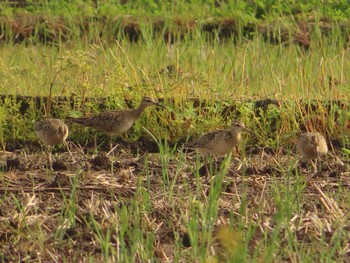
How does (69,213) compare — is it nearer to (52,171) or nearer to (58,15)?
(52,171)

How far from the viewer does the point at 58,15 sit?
14.8 meters

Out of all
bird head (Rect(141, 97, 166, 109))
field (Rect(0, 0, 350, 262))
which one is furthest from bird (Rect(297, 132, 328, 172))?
bird head (Rect(141, 97, 166, 109))

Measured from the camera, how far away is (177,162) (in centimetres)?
838

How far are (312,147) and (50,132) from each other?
1.96m

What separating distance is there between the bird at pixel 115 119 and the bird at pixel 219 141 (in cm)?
68

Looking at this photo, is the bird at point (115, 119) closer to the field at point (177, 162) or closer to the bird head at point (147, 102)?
the bird head at point (147, 102)

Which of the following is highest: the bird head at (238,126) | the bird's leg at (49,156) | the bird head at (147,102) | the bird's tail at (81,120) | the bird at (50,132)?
the bird head at (238,126)

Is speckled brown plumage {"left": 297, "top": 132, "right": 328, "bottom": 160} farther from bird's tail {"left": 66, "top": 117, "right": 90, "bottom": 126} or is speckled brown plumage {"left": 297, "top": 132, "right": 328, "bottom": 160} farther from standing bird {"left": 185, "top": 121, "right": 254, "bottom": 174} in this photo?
bird's tail {"left": 66, "top": 117, "right": 90, "bottom": 126}

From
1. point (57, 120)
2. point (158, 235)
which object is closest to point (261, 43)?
point (57, 120)

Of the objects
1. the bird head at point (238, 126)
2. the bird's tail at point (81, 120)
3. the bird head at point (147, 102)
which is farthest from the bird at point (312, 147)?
the bird's tail at point (81, 120)

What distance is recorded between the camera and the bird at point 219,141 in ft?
27.1

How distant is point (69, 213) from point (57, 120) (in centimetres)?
226

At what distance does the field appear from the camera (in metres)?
6.09

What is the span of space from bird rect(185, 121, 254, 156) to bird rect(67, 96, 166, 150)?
0.68 m
